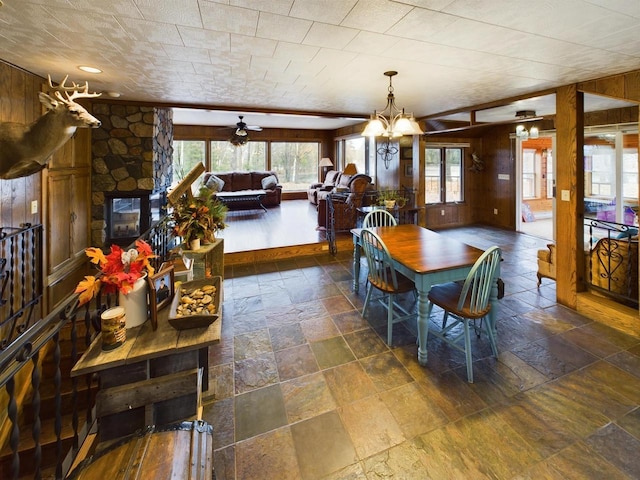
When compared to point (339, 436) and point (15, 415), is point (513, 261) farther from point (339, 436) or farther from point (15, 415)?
point (15, 415)

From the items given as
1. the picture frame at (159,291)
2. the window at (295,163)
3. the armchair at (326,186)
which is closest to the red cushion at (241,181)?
the window at (295,163)

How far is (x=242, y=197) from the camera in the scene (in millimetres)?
8297

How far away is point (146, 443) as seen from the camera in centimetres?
114

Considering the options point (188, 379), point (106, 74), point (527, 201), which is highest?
point (106, 74)

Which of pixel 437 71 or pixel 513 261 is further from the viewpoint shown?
pixel 513 261

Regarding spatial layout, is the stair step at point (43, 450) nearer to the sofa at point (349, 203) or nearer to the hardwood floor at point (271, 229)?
the hardwood floor at point (271, 229)

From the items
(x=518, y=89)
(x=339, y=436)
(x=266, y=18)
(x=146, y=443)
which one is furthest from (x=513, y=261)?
(x=146, y=443)

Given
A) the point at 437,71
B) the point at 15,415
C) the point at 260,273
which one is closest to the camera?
the point at 15,415

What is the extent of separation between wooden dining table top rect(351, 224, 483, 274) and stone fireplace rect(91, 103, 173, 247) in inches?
124

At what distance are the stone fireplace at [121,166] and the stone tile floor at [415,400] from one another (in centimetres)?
239

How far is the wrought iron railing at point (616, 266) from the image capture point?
297cm

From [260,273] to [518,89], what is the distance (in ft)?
13.1

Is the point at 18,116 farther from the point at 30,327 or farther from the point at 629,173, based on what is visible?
the point at 629,173

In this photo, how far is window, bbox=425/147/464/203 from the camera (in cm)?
751
